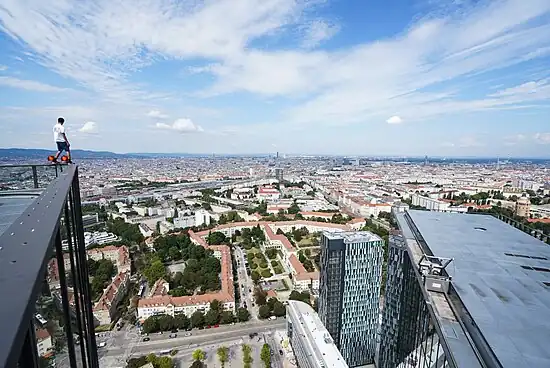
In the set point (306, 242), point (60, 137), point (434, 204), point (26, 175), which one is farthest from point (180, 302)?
point (434, 204)

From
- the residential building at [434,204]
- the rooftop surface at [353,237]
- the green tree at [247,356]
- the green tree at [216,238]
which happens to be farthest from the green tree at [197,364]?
Answer: the residential building at [434,204]

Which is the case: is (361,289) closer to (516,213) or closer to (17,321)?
(17,321)

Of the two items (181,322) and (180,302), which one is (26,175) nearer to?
(181,322)

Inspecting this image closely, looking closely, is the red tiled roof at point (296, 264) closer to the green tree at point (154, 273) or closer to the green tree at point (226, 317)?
the green tree at point (226, 317)

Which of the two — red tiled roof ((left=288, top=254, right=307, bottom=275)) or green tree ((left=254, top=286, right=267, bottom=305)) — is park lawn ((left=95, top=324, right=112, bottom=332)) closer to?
green tree ((left=254, top=286, right=267, bottom=305))

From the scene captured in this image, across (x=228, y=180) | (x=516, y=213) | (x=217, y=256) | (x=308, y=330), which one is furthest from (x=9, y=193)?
(x=228, y=180)
